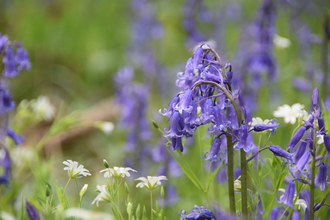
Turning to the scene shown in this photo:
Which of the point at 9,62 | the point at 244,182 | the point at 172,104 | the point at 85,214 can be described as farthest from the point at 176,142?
the point at 9,62

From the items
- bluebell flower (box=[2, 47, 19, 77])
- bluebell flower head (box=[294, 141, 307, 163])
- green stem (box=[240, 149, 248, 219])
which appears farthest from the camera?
bluebell flower (box=[2, 47, 19, 77])

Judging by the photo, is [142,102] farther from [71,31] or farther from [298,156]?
[71,31]

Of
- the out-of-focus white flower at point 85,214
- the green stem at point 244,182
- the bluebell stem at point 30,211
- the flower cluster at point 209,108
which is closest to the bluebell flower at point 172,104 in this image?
the flower cluster at point 209,108

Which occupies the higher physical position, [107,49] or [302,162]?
[107,49]

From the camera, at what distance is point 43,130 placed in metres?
4.10

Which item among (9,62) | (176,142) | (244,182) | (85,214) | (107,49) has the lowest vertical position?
(85,214)

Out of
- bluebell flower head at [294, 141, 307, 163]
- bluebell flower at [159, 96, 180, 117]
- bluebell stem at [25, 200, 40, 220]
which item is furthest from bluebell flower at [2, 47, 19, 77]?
bluebell flower head at [294, 141, 307, 163]

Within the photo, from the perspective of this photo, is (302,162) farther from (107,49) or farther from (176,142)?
(107,49)

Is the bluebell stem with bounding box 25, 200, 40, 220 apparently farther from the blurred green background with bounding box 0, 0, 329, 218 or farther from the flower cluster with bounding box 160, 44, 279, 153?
the blurred green background with bounding box 0, 0, 329, 218

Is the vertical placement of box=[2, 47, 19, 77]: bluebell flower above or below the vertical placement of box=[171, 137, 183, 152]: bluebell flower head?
above

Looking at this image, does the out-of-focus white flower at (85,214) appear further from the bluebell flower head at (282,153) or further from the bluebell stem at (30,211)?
the bluebell flower head at (282,153)

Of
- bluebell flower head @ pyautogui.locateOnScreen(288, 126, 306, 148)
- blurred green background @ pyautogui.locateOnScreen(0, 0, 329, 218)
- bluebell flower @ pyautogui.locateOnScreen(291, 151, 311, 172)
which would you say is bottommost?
bluebell flower @ pyautogui.locateOnScreen(291, 151, 311, 172)

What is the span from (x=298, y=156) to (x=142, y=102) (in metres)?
1.67

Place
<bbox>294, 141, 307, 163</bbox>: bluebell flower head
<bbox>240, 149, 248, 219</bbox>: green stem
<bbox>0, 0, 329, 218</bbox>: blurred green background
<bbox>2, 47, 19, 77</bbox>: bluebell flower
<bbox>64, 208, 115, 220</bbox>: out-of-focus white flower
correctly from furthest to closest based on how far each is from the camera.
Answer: <bbox>0, 0, 329, 218</bbox>: blurred green background, <bbox>2, 47, 19, 77</bbox>: bluebell flower, <bbox>294, 141, 307, 163</bbox>: bluebell flower head, <bbox>240, 149, 248, 219</bbox>: green stem, <bbox>64, 208, 115, 220</bbox>: out-of-focus white flower
